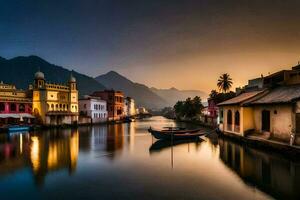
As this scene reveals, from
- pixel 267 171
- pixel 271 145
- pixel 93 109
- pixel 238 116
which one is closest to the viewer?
pixel 267 171

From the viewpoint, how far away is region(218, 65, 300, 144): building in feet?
83.9

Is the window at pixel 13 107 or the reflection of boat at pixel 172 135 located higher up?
the window at pixel 13 107

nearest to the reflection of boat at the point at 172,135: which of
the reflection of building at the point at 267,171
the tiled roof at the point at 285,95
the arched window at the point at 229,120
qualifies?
the arched window at the point at 229,120

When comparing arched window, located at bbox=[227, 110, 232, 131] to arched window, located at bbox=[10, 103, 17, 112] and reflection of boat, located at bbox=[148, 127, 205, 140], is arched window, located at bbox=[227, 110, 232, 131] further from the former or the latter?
arched window, located at bbox=[10, 103, 17, 112]

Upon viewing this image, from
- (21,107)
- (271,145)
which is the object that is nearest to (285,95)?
(271,145)

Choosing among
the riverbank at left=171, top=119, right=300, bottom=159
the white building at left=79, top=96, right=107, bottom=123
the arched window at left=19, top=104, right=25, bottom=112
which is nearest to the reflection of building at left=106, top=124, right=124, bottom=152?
the riverbank at left=171, top=119, right=300, bottom=159

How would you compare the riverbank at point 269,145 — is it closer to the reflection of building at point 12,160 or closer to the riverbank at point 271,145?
the riverbank at point 271,145

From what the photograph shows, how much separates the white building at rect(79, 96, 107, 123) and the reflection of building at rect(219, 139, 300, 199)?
6462cm

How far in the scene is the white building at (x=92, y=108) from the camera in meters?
88.4

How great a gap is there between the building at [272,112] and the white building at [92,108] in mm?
54014

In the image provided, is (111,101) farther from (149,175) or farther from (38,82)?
(149,175)

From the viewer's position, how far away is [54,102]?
2894 inches

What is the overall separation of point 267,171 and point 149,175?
7968 millimetres

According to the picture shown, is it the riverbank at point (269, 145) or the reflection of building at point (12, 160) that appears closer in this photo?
the reflection of building at point (12, 160)
